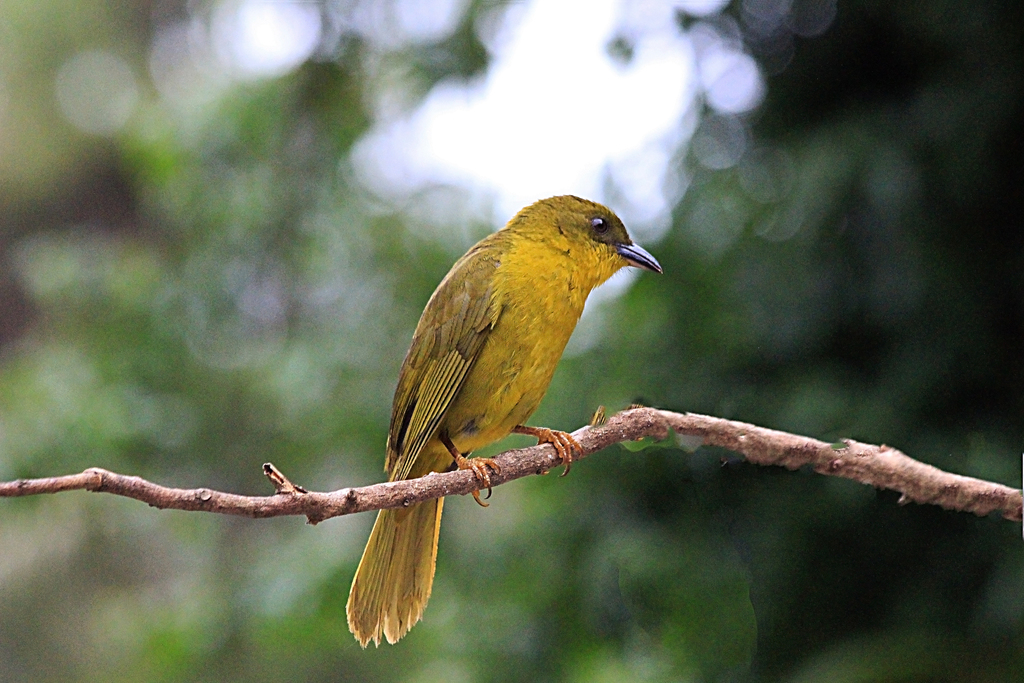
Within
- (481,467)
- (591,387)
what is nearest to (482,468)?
(481,467)

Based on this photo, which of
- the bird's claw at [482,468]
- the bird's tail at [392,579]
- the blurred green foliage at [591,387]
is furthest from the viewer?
the blurred green foliage at [591,387]

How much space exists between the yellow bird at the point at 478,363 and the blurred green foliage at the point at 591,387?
0.36m

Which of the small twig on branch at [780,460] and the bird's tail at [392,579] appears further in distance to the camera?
the bird's tail at [392,579]

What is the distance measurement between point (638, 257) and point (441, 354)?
0.26m

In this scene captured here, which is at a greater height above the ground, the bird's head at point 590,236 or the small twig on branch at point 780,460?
the bird's head at point 590,236

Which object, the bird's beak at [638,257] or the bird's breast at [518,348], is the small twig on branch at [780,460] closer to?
the bird's breast at [518,348]

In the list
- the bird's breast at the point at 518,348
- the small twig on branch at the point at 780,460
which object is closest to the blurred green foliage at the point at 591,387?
the small twig on branch at the point at 780,460

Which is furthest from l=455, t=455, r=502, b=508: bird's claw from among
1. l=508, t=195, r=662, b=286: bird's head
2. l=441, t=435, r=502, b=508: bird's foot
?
l=508, t=195, r=662, b=286: bird's head

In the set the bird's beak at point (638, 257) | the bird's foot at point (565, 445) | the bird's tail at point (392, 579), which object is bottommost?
the bird's tail at point (392, 579)

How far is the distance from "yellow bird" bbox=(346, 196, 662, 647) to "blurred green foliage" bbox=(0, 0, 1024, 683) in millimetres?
364

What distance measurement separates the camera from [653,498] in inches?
62.2

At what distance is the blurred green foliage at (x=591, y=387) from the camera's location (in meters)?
1.38

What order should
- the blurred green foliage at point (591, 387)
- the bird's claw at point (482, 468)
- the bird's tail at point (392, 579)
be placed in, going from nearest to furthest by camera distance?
the bird's claw at point (482, 468)
the bird's tail at point (392, 579)
the blurred green foliage at point (591, 387)

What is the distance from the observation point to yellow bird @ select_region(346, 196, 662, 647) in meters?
1.06
